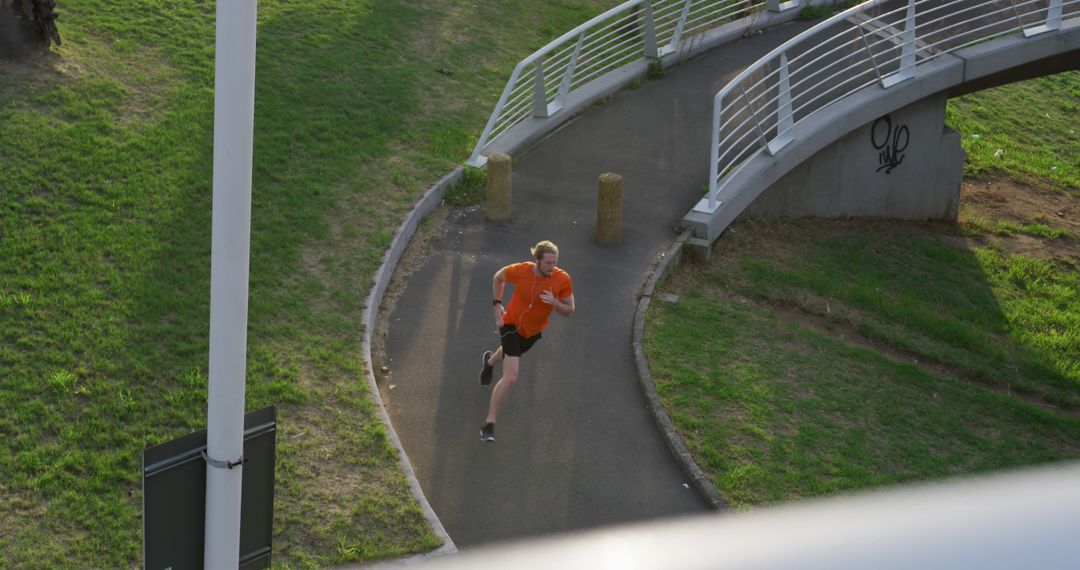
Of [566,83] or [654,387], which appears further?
[566,83]

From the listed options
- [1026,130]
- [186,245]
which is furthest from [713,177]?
[1026,130]

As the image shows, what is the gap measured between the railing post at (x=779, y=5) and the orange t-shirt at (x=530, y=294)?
12.5 meters

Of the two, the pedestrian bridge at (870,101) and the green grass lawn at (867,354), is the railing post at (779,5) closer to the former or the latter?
the pedestrian bridge at (870,101)

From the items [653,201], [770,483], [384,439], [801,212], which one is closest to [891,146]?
[801,212]

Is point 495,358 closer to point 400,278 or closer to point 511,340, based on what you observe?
point 511,340

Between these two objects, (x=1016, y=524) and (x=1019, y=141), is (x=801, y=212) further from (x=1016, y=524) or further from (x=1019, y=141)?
(x=1016, y=524)

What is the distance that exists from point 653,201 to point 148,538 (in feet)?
34.0

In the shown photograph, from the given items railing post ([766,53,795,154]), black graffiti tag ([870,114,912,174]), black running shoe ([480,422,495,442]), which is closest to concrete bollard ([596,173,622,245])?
railing post ([766,53,795,154])

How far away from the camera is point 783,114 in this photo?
15.9 metres

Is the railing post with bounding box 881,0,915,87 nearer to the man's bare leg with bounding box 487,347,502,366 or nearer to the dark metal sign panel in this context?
the man's bare leg with bounding box 487,347,502,366

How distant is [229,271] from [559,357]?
656 centimetres

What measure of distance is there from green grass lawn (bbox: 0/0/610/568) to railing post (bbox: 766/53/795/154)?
3.97 m

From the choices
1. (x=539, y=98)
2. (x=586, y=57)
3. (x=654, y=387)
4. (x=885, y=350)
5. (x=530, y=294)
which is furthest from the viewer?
(x=586, y=57)

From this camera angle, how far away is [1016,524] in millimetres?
1303
